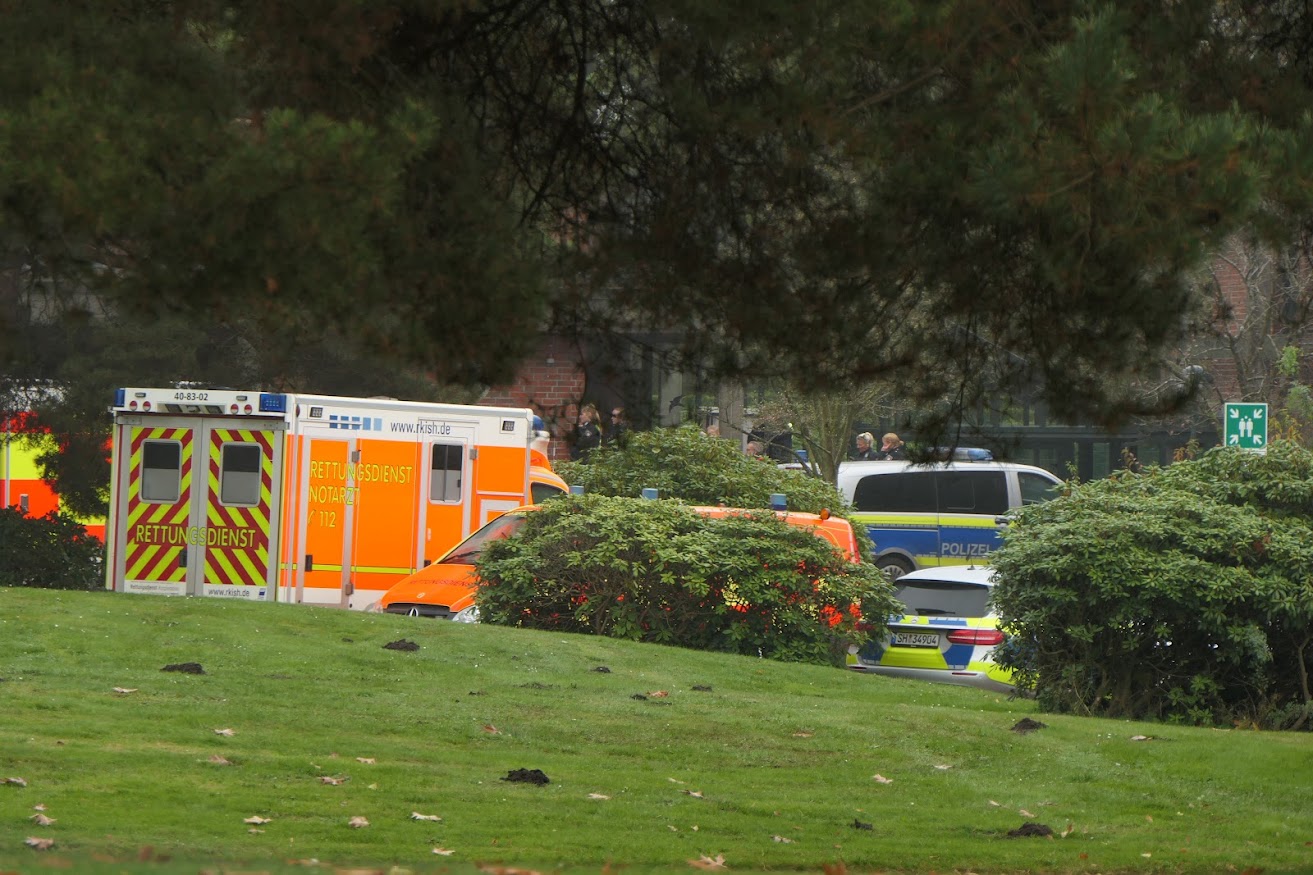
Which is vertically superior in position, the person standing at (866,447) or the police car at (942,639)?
the person standing at (866,447)

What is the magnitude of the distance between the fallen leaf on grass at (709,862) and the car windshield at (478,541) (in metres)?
9.15

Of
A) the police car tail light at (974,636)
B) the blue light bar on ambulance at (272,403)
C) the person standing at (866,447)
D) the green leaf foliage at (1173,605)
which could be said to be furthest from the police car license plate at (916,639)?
the person standing at (866,447)

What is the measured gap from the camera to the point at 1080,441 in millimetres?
41219

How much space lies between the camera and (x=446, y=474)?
2017 cm

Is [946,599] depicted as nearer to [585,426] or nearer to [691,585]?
[691,585]

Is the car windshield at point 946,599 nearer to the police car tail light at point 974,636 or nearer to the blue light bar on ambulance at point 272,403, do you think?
the police car tail light at point 974,636

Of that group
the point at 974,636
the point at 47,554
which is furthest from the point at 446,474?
the point at 974,636

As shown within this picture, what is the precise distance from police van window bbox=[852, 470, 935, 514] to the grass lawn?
12.7 m

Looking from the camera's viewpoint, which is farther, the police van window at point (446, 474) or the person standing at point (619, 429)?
the police van window at point (446, 474)

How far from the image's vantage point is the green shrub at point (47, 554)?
70.6 feet

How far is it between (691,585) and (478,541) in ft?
11.1

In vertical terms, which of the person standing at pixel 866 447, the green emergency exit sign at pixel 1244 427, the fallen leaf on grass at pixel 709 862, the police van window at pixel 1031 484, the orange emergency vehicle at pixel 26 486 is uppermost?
the person standing at pixel 866 447

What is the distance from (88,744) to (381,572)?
10.2m

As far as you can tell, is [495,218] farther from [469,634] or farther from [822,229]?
[469,634]
